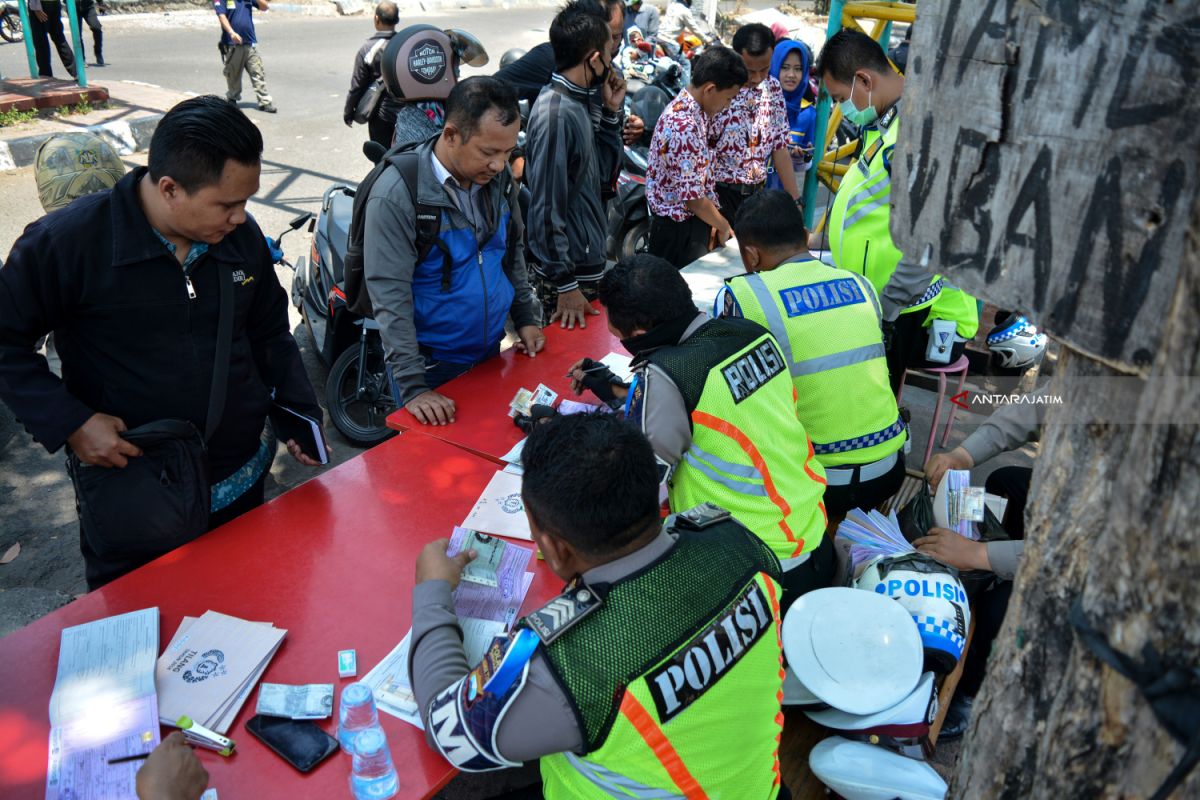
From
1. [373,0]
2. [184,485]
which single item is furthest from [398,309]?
[373,0]

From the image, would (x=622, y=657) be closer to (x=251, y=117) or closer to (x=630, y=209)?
(x=630, y=209)

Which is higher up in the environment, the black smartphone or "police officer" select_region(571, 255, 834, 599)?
"police officer" select_region(571, 255, 834, 599)

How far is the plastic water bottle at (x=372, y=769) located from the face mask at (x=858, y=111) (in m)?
3.47

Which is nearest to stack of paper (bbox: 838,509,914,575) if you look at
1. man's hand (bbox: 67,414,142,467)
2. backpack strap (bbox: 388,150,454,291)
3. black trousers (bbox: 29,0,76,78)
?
backpack strap (bbox: 388,150,454,291)

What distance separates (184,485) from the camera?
2.24 metres

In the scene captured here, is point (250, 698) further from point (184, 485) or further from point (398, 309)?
point (398, 309)

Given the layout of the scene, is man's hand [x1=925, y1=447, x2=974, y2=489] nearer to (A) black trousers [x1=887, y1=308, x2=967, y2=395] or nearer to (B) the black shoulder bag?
(A) black trousers [x1=887, y1=308, x2=967, y2=395]

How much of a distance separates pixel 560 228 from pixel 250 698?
2585 mm

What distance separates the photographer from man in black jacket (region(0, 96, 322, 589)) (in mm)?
2062

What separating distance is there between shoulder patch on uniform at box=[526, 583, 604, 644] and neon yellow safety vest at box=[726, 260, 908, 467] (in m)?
1.50

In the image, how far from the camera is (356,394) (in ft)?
14.1

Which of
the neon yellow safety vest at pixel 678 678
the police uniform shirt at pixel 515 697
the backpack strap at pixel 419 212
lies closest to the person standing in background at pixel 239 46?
the backpack strap at pixel 419 212

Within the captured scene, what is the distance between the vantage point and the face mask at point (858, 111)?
3908 mm

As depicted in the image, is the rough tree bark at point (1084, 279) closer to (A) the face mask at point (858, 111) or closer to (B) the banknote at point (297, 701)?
(B) the banknote at point (297, 701)
